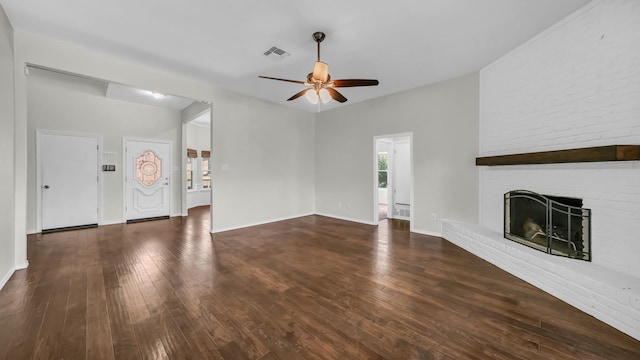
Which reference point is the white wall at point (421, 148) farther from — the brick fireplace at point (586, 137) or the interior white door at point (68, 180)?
the interior white door at point (68, 180)

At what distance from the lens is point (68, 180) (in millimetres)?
5020

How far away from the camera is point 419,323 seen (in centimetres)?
194

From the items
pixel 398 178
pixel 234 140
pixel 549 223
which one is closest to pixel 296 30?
pixel 234 140

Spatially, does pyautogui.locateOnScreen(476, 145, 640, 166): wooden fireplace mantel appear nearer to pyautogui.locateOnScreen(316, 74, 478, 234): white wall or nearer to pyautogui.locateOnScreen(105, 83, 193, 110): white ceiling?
pyautogui.locateOnScreen(316, 74, 478, 234): white wall

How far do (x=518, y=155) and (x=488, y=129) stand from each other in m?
0.85

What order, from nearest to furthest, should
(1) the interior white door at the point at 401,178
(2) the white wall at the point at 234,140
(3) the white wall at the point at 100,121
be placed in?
(2) the white wall at the point at 234,140 < (3) the white wall at the point at 100,121 < (1) the interior white door at the point at 401,178

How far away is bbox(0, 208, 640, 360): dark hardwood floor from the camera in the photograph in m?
1.67

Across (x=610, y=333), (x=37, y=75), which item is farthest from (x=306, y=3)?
(x=37, y=75)

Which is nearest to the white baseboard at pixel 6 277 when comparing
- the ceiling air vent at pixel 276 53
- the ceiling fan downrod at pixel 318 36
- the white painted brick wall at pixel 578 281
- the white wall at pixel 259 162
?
the white wall at pixel 259 162

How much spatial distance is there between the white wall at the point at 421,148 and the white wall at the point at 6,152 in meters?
5.30

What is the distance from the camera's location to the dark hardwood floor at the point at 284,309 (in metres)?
1.67

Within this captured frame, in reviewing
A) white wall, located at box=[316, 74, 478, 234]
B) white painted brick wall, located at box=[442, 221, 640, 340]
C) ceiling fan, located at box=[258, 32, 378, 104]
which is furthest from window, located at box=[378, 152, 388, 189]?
ceiling fan, located at box=[258, 32, 378, 104]

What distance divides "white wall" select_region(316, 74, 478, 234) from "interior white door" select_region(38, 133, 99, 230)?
545 centimetres

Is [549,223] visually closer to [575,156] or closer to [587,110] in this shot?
[575,156]
